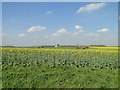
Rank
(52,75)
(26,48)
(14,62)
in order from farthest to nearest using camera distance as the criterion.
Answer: (26,48) < (14,62) < (52,75)

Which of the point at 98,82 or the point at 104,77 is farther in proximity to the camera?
the point at 104,77

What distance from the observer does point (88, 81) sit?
344 inches

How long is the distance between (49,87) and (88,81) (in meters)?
1.44

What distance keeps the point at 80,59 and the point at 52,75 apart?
4237 millimetres

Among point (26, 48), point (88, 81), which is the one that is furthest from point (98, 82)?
point (26, 48)

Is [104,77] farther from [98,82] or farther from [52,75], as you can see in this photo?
[52,75]

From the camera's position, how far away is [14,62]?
12.3 m

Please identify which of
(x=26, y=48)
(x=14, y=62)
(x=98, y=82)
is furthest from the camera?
(x=26, y=48)

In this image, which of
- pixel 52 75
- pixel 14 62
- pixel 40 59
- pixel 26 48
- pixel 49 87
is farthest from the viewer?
pixel 26 48

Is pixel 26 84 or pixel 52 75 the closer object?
pixel 26 84

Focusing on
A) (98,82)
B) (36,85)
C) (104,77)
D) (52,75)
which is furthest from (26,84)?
(104,77)

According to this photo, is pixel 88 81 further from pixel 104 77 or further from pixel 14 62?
pixel 14 62

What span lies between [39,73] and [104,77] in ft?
7.45

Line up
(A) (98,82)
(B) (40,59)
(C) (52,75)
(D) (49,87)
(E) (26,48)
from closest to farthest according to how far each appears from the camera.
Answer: (D) (49,87), (A) (98,82), (C) (52,75), (B) (40,59), (E) (26,48)
